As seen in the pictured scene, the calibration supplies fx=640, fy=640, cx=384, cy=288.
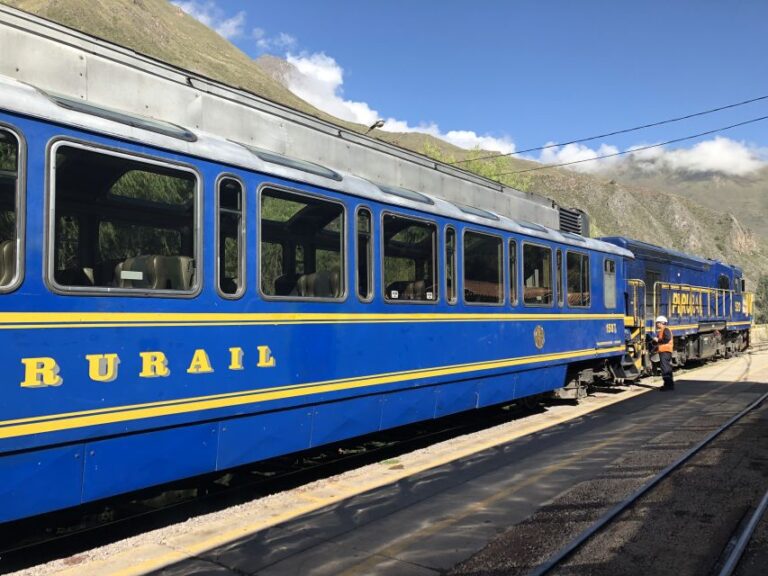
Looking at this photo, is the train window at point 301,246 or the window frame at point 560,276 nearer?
the train window at point 301,246

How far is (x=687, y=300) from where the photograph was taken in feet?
59.1

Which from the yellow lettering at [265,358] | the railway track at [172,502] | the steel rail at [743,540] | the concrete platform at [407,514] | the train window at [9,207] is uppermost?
the train window at [9,207]

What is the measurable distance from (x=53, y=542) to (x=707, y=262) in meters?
21.1

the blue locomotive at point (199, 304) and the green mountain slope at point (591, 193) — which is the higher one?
the green mountain slope at point (591, 193)

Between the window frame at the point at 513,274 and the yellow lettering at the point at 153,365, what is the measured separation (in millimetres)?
4893

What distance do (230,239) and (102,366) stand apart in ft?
4.42

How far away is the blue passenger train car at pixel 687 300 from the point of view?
14445mm

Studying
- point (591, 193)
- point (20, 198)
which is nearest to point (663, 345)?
point (20, 198)

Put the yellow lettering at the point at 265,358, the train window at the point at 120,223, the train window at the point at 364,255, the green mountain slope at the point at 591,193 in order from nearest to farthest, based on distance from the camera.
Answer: the train window at the point at 120,223, the yellow lettering at the point at 265,358, the train window at the point at 364,255, the green mountain slope at the point at 591,193

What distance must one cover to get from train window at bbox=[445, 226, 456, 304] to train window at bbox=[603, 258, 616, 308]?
4673 mm

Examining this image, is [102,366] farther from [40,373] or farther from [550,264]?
[550,264]

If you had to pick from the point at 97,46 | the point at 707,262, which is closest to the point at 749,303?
the point at 707,262

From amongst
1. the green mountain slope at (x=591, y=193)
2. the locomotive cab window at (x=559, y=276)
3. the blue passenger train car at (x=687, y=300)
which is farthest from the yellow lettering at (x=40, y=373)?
the green mountain slope at (x=591, y=193)

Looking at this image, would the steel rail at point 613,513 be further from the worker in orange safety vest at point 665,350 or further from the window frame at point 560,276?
the worker in orange safety vest at point 665,350
